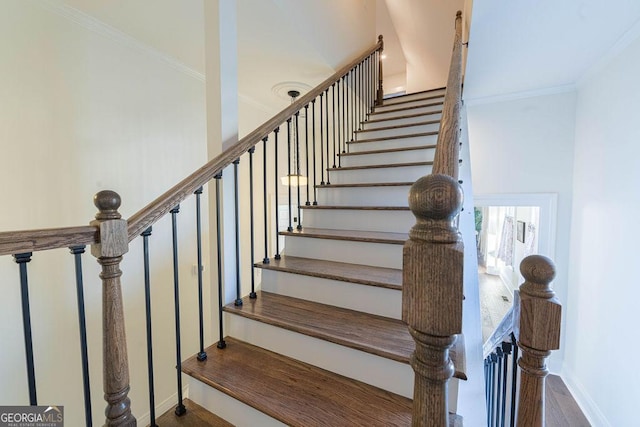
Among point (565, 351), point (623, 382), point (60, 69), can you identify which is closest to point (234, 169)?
point (60, 69)

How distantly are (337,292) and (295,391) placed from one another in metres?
0.54

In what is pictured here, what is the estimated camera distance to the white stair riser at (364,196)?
6.81 feet

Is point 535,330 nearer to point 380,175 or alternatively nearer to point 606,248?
point 380,175

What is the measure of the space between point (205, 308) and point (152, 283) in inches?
25.9

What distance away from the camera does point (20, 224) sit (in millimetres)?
1775

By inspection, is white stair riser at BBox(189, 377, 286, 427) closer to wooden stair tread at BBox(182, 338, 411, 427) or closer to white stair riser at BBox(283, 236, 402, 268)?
wooden stair tread at BBox(182, 338, 411, 427)

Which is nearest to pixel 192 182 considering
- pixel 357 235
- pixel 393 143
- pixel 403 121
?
pixel 357 235

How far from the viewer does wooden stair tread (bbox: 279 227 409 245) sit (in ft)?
5.62

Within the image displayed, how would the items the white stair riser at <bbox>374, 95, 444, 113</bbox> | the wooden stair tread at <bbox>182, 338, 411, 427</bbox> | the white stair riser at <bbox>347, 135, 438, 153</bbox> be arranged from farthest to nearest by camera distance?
the white stair riser at <bbox>374, 95, 444, 113</bbox> → the white stair riser at <bbox>347, 135, 438, 153</bbox> → the wooden stair tread at <bbox>182, 338, 411, 427</bbox>

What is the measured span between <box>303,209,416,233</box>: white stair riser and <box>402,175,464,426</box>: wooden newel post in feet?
4.73

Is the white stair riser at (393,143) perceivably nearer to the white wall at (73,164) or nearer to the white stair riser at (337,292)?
the white stair riser at (337,292)

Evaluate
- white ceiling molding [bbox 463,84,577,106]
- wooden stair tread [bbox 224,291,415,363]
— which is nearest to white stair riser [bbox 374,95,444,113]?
white ceiling molding [bbox 463,84,577,106]

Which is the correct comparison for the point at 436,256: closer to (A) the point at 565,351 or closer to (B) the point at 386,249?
(B) the point at 386,249

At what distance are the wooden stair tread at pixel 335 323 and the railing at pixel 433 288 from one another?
0.70 m
